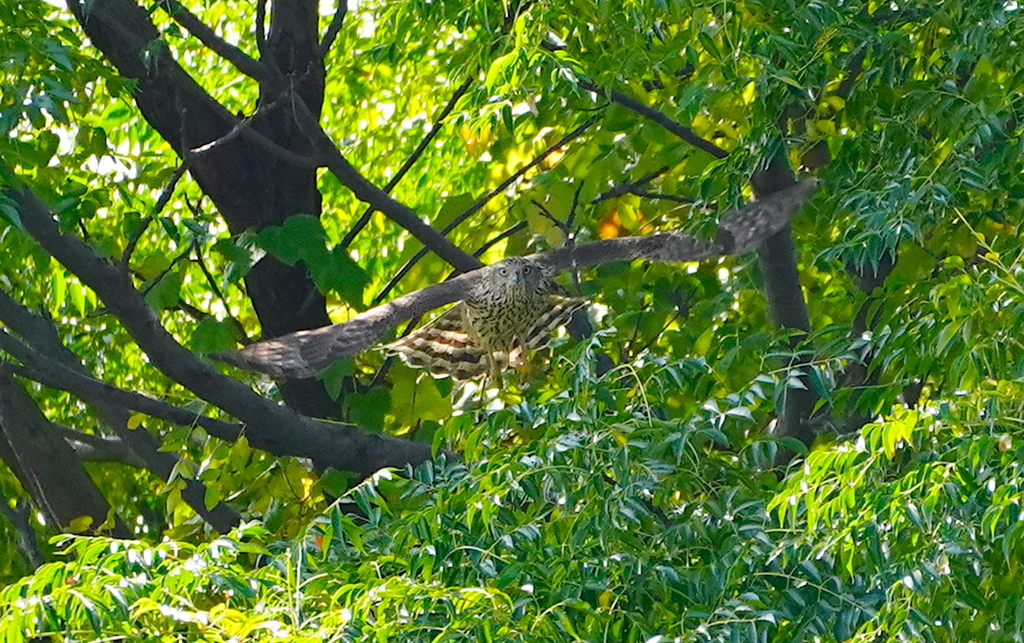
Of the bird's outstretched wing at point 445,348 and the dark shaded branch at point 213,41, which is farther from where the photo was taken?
the bird's outstretched wing at point 445,348

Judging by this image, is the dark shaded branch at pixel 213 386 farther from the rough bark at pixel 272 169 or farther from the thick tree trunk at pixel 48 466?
the thick tree trunk at pixel 48 466

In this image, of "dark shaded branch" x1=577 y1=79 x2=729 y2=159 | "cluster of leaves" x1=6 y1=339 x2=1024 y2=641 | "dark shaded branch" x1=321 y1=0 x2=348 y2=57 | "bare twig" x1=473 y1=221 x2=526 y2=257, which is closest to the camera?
"cluster of leaves" x1=6 y1=339 x2=1024 y2=641

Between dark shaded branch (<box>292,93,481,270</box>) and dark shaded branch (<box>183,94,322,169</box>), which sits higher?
dark shaded branch (<box>183,94,322,169</box>)

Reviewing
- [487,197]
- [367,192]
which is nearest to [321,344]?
[367,192]

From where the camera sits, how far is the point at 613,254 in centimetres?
394

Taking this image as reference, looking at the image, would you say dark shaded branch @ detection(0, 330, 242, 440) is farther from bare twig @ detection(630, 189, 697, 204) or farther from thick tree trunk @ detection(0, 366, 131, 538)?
bare twig @ detection(630, 189, 697, 204)

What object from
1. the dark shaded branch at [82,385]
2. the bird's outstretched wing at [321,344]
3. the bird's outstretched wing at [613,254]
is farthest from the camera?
the dark shaded branch at [82,385]

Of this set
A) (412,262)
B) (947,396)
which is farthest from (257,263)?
(947,396)

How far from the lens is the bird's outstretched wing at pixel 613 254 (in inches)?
144

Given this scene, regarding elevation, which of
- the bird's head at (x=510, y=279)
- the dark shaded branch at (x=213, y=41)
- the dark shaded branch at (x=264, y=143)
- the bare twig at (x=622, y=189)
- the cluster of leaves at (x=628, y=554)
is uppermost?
the dark shaded branch at (x=213, y=41)

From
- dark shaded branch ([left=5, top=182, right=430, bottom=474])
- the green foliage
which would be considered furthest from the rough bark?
dark shaded branch ([left=5, top=182, right=430, bottom=474])

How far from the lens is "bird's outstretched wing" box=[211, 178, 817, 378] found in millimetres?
3652

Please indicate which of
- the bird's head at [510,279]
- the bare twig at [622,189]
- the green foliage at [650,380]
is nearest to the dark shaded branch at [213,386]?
the green foliage at [650,380]

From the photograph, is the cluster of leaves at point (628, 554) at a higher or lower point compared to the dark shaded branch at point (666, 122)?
lower
